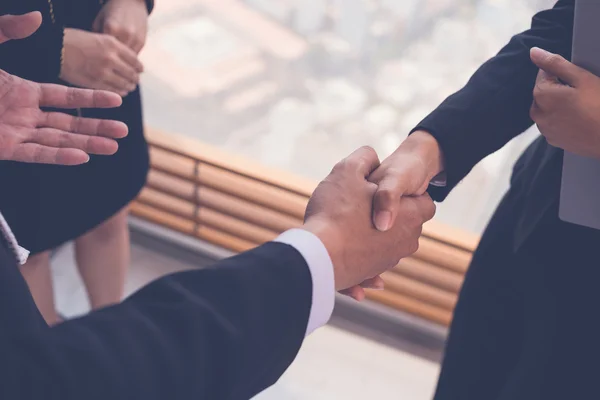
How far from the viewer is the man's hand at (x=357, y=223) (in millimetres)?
809

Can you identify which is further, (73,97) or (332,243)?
(73,97)

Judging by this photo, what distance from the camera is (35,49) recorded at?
101 cm

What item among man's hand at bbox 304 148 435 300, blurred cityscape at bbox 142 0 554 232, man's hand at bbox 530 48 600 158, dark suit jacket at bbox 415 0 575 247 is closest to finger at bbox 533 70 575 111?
man's hand at bbox 530 48 600 158

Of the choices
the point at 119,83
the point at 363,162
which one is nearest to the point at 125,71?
the point at 119,83

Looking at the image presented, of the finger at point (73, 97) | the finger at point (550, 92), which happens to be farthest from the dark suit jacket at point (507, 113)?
the finger at point (73, 97)

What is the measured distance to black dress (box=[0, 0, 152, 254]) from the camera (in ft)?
3.33

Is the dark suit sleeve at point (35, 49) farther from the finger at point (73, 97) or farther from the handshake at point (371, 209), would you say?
the handshake at point (371, 209)

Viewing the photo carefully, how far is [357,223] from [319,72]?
2.80ft

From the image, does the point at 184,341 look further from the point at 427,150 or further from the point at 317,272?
the point at 427,150

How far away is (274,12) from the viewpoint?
157 cm

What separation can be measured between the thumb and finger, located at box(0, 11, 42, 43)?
0.51 m

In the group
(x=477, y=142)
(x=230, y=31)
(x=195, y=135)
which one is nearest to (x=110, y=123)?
(x=477, y=142)

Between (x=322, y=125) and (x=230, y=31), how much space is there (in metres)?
0.35

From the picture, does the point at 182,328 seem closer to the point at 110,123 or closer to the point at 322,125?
the point at 110,123
